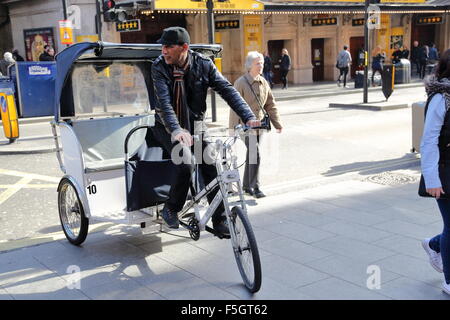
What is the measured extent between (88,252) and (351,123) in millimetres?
9582

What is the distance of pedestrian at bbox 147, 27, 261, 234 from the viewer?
440 centimetres

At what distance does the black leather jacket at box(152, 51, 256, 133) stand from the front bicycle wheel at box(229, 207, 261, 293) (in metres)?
0.79

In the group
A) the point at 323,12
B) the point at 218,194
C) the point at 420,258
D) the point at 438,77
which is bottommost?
the point at 420,258

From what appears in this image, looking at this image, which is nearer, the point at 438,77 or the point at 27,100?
the point at 438,77

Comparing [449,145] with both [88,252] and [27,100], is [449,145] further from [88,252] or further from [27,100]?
[27,100]

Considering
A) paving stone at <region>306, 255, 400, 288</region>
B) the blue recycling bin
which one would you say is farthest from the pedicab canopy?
the blue recycling bin

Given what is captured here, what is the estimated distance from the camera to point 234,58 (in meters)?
25.0

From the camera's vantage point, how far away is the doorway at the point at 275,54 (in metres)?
26.6

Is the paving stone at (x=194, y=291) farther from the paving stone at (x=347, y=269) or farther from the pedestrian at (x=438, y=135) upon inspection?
the pedestrian at (x=438, y=135)

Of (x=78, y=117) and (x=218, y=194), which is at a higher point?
(x=78, y=117)

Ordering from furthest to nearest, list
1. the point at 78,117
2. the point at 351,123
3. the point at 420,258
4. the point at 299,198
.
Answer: the point at 351,123 → the point at 299,198 → the point at 78,117 → the point at 420,258

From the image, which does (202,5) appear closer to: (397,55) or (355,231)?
(397,55)

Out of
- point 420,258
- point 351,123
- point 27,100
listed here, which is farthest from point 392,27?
point 420,258

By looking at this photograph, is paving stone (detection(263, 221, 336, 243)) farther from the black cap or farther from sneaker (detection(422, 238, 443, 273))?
the black cap
